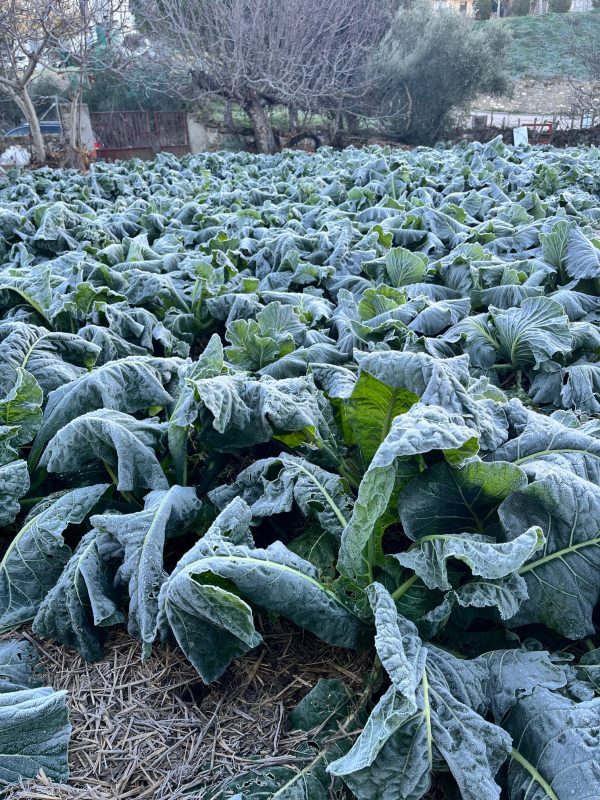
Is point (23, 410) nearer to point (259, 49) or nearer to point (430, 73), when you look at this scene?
point (259, 49)

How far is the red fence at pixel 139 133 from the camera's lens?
2841 cm

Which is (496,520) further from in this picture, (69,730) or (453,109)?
(453,109)

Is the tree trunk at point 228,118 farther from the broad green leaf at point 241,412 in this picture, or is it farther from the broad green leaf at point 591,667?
the broad green leaf at point 591,667

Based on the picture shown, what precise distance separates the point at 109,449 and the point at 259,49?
24211mm

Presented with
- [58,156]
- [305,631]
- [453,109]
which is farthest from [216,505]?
[453,109]

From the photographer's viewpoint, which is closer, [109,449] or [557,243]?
[109,449]

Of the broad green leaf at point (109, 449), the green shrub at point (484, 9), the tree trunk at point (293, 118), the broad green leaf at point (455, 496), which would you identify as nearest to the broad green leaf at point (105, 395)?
the broad green leaf at point (109, 449)

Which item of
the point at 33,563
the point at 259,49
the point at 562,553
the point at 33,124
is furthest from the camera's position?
the point at 259,49

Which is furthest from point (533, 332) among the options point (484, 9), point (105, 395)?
point (484, 9)

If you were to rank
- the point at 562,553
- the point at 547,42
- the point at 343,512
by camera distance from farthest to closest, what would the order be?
the point at 547,42 < the point at 343,512 < the point at 562,553

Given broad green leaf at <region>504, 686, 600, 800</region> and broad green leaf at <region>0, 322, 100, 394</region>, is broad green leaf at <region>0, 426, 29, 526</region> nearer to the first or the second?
broad green leaf at <region>0, 322, 100, 394</region>

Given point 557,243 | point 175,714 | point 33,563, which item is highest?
point 557,243

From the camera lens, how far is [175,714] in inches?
72.7

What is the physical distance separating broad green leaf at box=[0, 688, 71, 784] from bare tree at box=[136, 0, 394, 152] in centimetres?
2329
